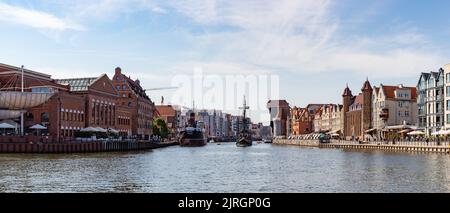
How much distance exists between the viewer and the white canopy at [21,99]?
89938mm

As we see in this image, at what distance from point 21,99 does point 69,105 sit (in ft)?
40.8

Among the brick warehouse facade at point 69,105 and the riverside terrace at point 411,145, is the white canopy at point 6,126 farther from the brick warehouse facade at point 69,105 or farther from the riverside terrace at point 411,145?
the riverside terrace at point 411,145

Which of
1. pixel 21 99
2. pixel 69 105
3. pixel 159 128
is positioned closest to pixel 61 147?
pixel 21 99

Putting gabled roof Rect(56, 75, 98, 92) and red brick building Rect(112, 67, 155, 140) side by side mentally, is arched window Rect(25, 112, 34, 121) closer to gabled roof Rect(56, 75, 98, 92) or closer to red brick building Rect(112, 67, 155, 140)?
gabled roof Rect(56, 75, 98, 92)

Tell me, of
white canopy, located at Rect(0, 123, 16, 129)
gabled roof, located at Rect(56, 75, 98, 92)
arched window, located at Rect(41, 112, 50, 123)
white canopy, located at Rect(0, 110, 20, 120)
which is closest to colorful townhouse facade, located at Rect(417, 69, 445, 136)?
gabled roof, located at Rect(56, 75, 98, 92)

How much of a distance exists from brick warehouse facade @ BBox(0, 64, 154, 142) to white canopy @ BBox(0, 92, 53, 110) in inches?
88.7

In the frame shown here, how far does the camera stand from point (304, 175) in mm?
43812

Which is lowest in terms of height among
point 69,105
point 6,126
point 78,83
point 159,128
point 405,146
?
point 405,146

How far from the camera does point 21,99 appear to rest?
3583 inches

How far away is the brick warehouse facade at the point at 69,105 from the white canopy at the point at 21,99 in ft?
7.39

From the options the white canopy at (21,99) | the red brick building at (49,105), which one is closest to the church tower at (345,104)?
the red brick building at (49,105)

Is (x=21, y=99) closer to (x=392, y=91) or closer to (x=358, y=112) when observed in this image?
(x=392, y=91)

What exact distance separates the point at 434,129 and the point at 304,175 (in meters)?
77.5
